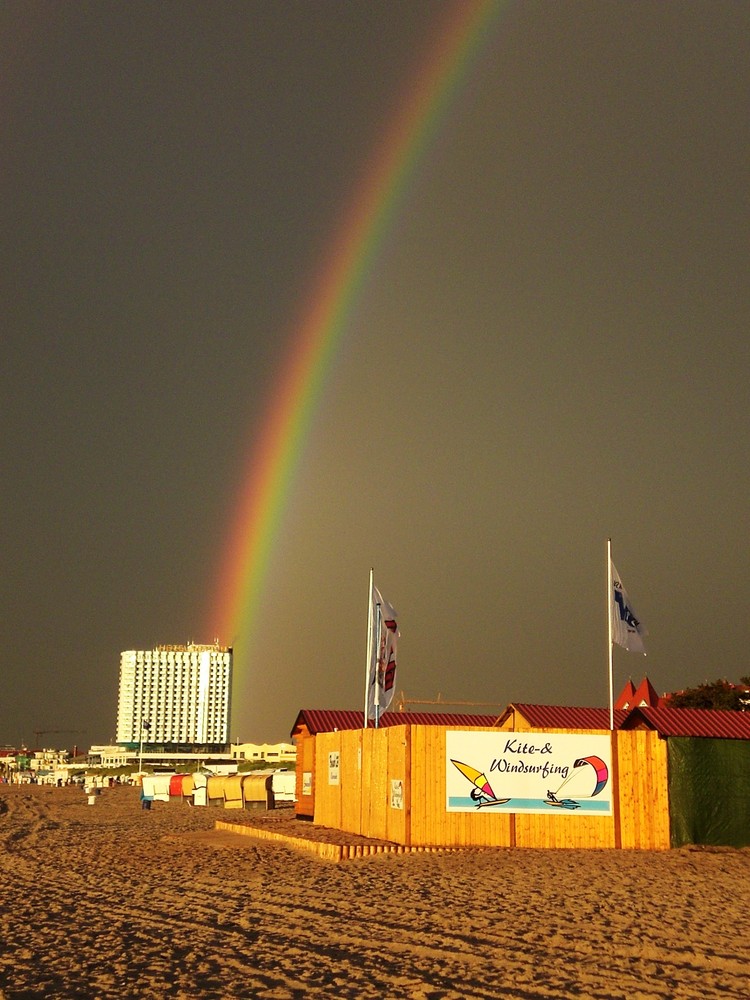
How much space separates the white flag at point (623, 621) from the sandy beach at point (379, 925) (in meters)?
4.82

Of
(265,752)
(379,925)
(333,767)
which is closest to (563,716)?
(333,767)

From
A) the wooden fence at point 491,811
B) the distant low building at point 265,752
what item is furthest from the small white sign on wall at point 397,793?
the distant low building at point 265,752

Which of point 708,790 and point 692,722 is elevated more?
point 692,722

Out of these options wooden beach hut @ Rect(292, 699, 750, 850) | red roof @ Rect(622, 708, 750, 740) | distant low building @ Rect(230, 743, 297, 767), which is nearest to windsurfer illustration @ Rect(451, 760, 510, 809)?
wooden beach hut @ Rect(292, 699, 750, 850)

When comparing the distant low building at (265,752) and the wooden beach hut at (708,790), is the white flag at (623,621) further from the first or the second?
the distant low building at (265,752)

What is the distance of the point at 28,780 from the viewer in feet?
356

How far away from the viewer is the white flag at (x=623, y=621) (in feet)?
79.9

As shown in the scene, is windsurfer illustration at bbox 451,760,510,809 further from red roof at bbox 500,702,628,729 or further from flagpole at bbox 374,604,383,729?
red roof at bbox 500,702,628,729

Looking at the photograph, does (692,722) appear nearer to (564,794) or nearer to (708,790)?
(708,790)

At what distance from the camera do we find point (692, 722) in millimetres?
30562

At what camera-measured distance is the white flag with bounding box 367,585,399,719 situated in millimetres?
25078

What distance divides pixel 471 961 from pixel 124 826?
26.1 meters

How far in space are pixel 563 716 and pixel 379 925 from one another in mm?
25940

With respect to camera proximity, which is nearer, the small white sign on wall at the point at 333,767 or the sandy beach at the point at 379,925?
the sandy beach at the point at 379,925
